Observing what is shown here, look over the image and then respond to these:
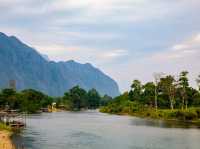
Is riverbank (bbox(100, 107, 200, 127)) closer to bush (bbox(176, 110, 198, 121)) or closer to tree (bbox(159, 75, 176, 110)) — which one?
bush (bbox(176, 110, 198, 121))

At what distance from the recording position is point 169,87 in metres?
139

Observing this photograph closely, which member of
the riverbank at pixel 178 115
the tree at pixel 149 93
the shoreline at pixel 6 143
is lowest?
the shoreline at pixel 6 143

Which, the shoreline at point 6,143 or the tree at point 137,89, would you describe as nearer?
the shoreline at point 6,143

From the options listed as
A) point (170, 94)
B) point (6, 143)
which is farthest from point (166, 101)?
point (6, 143)

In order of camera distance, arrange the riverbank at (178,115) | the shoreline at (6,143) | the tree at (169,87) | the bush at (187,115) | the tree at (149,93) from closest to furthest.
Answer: the shoreline at (6,143) → the riverbank at (178,115) → the bush at (187,115) → the tree at (169,87) → the tree at (149,93)

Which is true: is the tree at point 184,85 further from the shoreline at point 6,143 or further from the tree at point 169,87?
the shoreline at point 6,143

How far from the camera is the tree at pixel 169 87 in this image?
136725 mm

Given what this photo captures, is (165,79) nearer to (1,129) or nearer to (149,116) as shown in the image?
(149,116)

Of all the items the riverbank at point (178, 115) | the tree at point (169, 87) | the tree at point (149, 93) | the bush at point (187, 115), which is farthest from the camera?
the tree at point (149, 93)

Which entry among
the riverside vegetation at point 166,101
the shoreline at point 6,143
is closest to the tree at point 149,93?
the riverside vegetation at point 166,101

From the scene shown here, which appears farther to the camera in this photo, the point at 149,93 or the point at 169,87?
the point at 149,93

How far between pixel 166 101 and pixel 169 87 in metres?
8.74

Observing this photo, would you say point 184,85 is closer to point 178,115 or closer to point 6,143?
point 178,115

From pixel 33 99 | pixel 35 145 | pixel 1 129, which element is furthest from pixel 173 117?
pixel 33 99
